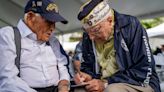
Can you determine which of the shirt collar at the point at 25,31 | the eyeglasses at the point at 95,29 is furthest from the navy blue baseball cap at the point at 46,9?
the eyeglasses at the point at 95,29

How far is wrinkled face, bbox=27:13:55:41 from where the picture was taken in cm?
299

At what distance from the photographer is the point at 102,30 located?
286 cm

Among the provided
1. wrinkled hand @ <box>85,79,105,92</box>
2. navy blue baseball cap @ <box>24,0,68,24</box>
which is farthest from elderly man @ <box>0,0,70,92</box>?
wrinkled hand @ <box>85,79,105,92</box>

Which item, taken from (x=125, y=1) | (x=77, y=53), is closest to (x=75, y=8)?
(x=125, y=1)

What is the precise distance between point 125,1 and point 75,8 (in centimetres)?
133

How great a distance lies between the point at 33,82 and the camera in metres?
2.93

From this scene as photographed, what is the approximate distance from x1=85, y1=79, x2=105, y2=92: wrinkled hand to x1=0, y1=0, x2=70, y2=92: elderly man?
0.68ft

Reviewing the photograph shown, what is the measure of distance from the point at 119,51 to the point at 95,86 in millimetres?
323

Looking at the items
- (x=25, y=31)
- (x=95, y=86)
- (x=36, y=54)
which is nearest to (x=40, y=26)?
(x=25, y=31)

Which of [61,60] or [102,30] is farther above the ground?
[102,30]

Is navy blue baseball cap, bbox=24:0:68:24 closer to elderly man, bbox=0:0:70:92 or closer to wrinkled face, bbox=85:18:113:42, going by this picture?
elderly man, bbox=0:0:70:92

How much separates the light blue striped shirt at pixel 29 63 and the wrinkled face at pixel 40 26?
1.7 inches

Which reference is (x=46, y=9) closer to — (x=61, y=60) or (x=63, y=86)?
(x=61, y=60)

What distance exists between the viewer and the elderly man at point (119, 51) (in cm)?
277
